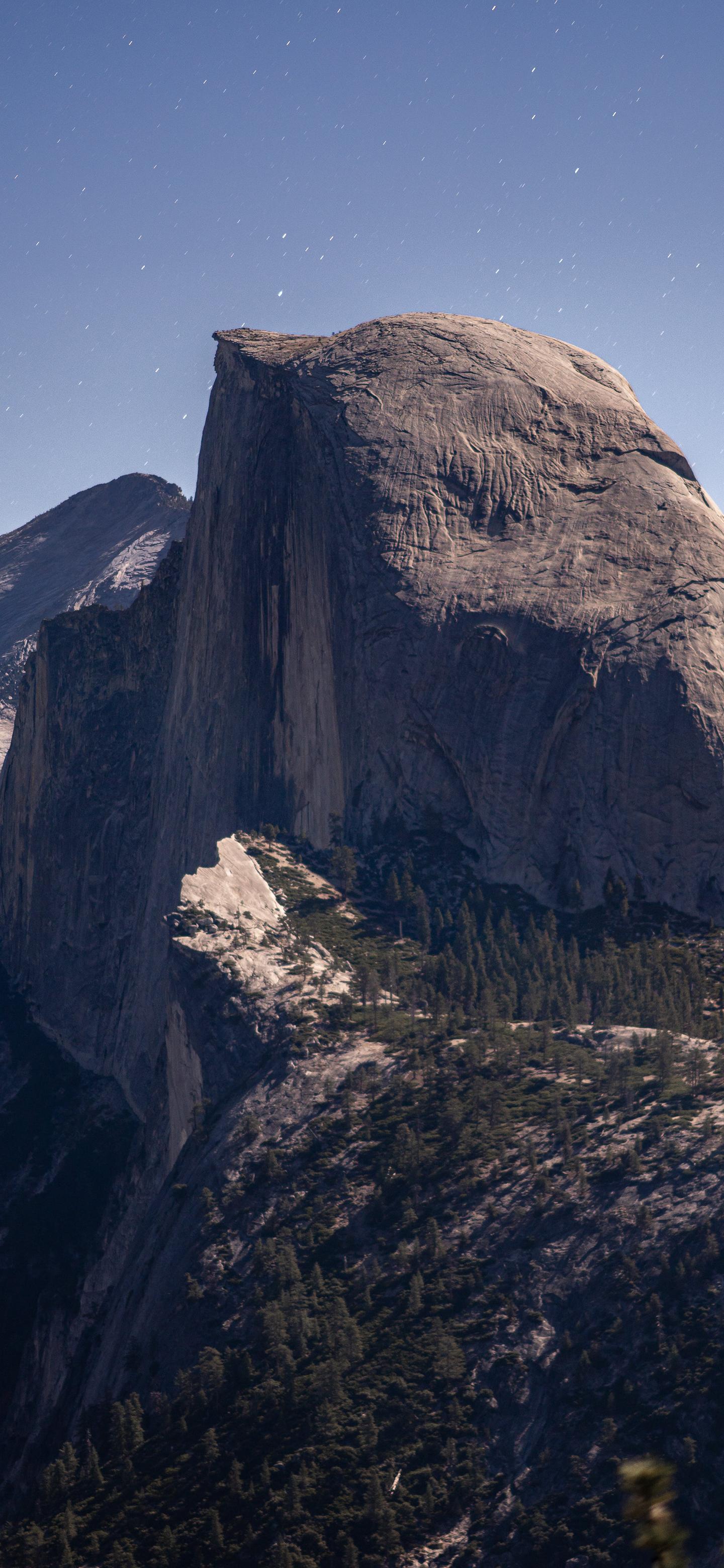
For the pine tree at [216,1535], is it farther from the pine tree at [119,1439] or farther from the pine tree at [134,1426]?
the pine tree at [119,1439]

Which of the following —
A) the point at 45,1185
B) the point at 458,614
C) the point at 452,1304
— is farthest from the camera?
the point at 45,1185

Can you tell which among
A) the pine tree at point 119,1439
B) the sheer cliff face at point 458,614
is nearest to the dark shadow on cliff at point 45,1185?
the sheer cliff face at point 458,614

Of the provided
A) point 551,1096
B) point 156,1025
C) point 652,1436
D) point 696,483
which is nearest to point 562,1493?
point 652,1436

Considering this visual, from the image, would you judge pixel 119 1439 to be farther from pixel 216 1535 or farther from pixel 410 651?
pixel 410 651

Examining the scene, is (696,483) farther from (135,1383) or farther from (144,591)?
(135,1383)

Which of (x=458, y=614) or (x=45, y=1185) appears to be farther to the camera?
(x=45, y=1185)

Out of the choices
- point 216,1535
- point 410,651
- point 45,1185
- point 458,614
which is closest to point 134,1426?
point 216,1535
